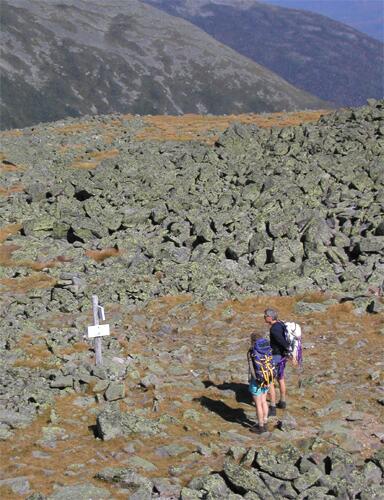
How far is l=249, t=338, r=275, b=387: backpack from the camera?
1526cm

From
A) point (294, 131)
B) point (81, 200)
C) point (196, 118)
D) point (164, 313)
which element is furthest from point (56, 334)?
point (196, 118)

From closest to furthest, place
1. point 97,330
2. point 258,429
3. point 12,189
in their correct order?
point 258,429 → point 97,330 → point 12,189

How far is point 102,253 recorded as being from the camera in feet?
104

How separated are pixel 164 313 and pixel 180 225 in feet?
26.8

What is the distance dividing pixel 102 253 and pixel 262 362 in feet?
57.9

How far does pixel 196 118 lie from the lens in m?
72.1

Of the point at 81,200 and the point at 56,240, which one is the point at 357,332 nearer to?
the point at 56,240

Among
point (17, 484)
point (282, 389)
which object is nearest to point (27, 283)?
point (282, 389)

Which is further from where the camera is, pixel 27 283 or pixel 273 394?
pixel 27 283

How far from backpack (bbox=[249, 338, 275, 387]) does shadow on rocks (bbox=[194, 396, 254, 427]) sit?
61.2 inches

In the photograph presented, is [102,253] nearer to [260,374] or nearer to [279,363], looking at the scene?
[279,363]

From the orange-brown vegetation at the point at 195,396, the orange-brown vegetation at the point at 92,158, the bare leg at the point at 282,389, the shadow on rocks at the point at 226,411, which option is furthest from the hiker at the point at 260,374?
the orange-brown vegetation at the point at 92,158

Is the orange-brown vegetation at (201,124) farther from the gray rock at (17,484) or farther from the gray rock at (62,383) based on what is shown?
the gray rock at (17,484)

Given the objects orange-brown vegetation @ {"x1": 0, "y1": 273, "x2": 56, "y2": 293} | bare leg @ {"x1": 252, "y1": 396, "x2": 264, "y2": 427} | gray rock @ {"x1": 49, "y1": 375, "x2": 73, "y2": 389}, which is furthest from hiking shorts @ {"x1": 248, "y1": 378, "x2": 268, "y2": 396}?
orange-brown vegetation @ {"x1": 0, "y1": 273, "x2": 56, "y2": 293}
